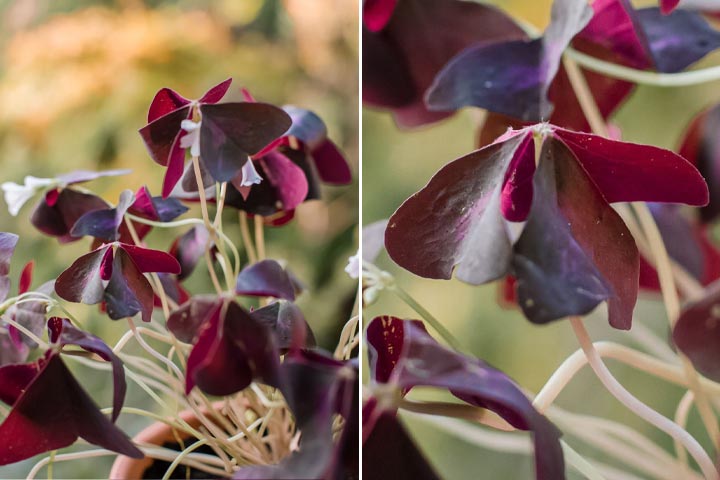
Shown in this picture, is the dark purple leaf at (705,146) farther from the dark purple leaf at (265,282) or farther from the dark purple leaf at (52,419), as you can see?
the dark purple leaf at (52,419)

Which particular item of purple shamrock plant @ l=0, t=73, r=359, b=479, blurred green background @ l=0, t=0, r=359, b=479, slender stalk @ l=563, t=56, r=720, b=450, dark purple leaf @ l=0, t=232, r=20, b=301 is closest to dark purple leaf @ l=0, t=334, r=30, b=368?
purple shamrock plant @ l=0, t=73, r=359, b=479

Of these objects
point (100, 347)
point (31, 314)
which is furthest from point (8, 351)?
point (100, 347)

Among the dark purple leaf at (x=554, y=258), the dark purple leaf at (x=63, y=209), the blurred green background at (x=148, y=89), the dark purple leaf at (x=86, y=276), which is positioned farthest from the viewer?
the blurred green background at (x=148, y=89)

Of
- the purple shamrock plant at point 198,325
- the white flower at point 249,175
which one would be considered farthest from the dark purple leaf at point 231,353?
the white flower at point 249,175

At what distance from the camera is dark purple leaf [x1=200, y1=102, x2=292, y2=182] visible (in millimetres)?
344

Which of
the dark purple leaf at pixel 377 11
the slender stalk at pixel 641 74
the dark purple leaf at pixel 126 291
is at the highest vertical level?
the dark purple leaf at pixel 377 11

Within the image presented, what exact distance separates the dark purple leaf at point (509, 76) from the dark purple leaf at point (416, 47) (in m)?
0.09

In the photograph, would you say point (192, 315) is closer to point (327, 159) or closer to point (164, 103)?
point (164, 103)

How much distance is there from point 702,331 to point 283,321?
20 cm

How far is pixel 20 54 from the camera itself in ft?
2.46

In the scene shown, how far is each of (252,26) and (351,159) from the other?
182mm

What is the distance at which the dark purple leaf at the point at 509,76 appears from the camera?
0.38 meters

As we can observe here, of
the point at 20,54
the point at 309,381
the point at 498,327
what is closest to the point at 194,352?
the point at 309,381

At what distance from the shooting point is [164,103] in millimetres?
387
